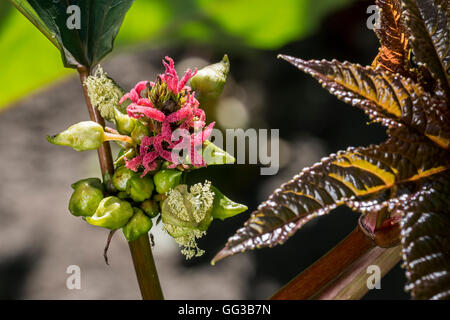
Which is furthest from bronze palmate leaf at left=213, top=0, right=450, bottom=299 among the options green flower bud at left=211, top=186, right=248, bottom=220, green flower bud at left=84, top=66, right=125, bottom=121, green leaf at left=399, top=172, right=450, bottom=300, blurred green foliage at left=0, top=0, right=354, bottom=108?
blurred green foliage at left=0, top=0, right=354, bottom=108

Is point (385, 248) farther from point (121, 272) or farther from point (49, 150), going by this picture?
point (49, 150)

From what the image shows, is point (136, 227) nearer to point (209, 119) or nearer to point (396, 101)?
point (396, 101)

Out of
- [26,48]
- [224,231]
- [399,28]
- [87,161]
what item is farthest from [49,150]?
[399,28]

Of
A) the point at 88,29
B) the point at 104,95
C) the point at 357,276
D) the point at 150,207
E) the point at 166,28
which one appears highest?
the point at 166,28

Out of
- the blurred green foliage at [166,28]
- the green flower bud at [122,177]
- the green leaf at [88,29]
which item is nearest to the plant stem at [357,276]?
the green flower bud at [122,177]

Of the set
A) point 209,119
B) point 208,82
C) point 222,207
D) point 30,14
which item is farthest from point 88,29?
point 209,119
